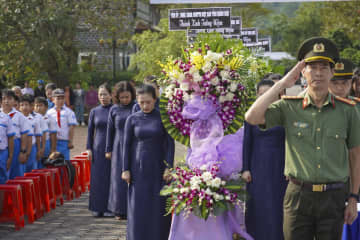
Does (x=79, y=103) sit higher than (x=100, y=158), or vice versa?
(x=79, y=103)

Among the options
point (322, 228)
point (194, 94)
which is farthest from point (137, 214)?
point (322, 228)

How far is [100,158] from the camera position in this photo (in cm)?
956

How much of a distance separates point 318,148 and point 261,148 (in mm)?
2115

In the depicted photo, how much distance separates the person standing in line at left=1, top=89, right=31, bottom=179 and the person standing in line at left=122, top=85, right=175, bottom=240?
291 centimetres

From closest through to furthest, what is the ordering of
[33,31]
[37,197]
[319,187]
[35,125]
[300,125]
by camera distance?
1. [319,187]
2. [300,125]
3. [37,197]
4. [35,125]
5. [33,31]

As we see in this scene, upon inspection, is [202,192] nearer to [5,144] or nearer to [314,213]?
[314,213]

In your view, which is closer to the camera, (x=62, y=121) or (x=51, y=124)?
(x=51, y=124)

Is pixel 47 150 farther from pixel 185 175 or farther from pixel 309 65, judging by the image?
pixel 309 65

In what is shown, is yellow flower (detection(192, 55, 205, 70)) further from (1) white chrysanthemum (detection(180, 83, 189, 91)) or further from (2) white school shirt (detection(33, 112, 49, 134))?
(2) white school shirt (detection(33, 112, 49, 134))

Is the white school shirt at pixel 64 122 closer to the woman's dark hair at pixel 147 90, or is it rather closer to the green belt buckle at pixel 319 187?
the woman's dark hair at pixel 147 90

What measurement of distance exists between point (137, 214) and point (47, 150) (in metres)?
4.34

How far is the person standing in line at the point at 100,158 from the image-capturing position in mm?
9414

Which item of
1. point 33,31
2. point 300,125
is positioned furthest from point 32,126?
point 33,31

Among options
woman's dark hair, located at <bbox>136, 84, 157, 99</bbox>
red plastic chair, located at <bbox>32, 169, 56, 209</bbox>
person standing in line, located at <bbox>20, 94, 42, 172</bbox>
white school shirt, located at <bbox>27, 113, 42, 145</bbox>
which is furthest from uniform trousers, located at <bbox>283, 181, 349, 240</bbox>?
white school shirt, located at <bbox>27, 113, 42, 145</bbox>
